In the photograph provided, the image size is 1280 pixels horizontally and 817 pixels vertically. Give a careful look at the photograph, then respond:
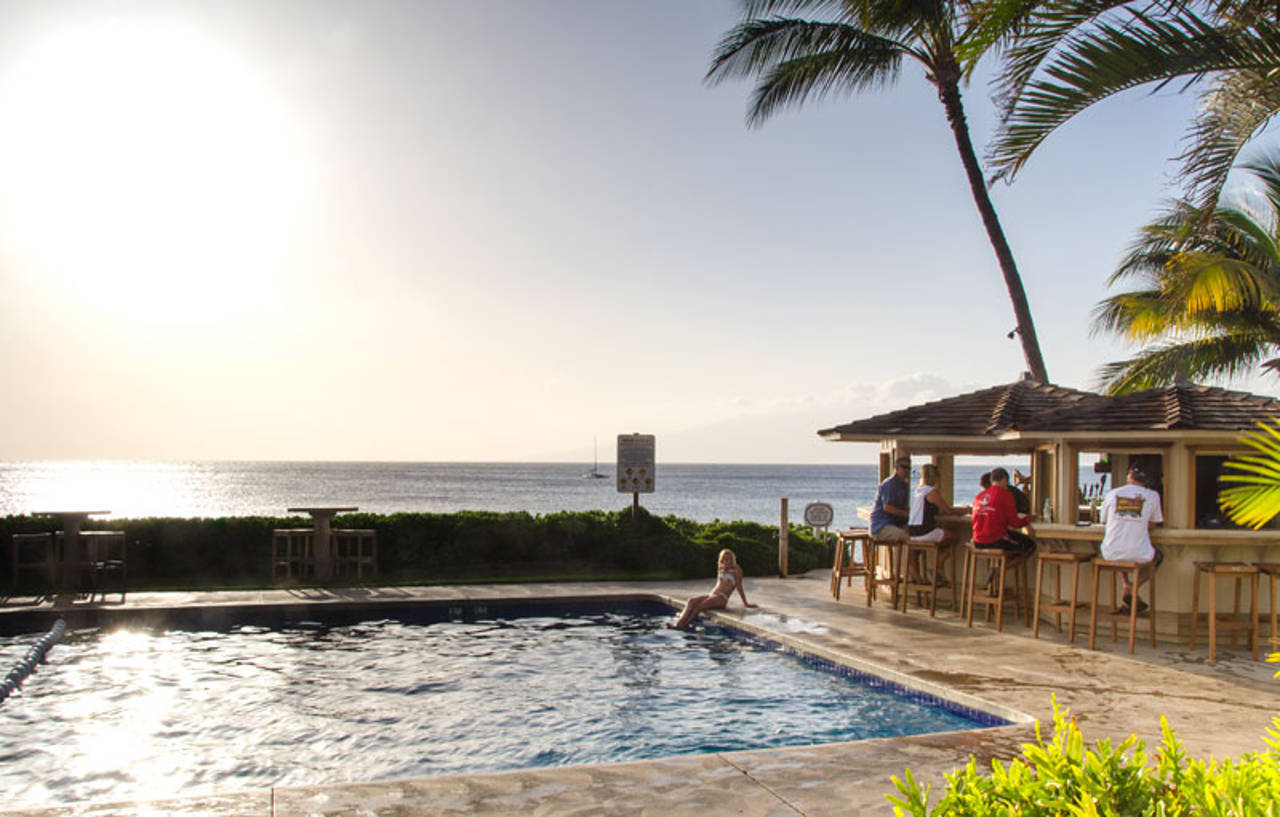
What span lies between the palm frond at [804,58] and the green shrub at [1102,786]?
55.8 ft

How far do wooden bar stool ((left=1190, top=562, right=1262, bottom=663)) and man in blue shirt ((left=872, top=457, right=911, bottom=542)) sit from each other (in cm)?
373

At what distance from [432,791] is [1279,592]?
9.83 m

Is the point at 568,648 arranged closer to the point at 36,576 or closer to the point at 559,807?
the point at 559,807

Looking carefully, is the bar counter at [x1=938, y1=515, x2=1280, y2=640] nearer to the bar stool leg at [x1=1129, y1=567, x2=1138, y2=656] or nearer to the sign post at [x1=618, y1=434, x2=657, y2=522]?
the bar stool leg at [x1=1129, y1=567, x2=1138, y2=656]

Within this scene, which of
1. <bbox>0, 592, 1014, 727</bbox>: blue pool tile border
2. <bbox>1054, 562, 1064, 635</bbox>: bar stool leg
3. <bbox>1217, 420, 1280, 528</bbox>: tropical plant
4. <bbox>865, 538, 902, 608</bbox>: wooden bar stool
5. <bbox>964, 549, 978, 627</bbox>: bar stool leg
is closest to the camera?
<bbox>1217, 420, 1280, 528</bbox>: tropical plant

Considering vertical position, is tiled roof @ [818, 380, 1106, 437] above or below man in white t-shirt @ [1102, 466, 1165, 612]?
above

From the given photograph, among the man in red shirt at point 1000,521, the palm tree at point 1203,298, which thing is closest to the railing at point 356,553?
the man in red shirt at point 1000,521

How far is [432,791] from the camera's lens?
19.0 feet

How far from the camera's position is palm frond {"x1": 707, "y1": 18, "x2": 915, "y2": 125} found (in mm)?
17938

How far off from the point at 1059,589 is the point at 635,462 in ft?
28.5

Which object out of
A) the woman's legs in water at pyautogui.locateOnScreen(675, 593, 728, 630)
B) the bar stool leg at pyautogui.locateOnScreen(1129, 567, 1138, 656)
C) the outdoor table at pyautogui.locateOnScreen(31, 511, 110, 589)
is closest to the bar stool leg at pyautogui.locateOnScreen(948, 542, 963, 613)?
the bar stool leg at pyautogui.locateOnScreen(1129, 567, 1138, 656)

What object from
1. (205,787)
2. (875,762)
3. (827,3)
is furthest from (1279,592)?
(827,3)

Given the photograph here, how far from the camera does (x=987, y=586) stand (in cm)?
1298

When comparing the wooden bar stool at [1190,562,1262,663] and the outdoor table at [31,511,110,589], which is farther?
the outdoor table at [31,511,110,589]
